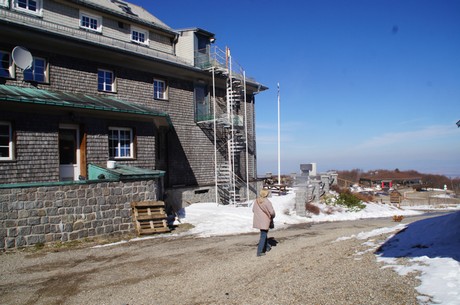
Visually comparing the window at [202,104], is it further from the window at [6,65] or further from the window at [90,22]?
the window at [6,65]

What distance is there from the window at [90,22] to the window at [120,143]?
6.08 m

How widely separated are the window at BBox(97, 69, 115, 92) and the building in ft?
0.16

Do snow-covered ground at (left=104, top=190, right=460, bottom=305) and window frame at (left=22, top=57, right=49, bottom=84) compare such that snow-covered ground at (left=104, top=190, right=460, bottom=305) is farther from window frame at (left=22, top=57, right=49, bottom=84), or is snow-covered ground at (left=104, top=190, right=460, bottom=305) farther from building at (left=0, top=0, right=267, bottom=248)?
window frame at (left=22, top=57, right=49, bottom=84)

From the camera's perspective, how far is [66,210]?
11.6 meters

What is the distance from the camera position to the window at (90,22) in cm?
1816

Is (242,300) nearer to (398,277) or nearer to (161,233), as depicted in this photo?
(398,277)

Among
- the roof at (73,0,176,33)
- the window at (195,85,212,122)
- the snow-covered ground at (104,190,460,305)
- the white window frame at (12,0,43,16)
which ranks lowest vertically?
the snow-covered ground at (104,190,460,305)

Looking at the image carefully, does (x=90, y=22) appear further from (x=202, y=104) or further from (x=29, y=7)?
(x=202, y=104)

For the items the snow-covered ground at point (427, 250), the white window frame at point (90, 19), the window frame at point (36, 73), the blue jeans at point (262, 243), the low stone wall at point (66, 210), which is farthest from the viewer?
the white window frame at point (90, 19)

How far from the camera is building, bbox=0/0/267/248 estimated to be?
13211 mm

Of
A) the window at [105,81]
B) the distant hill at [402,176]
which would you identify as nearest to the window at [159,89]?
the window at [105,81]

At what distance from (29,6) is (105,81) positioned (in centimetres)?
453

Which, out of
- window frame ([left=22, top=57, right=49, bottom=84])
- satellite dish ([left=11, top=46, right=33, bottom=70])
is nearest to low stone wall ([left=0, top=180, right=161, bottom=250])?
satellite dish ([left=11, top=46, right=33, bottom=70])

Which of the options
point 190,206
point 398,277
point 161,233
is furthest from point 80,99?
point 398,277
